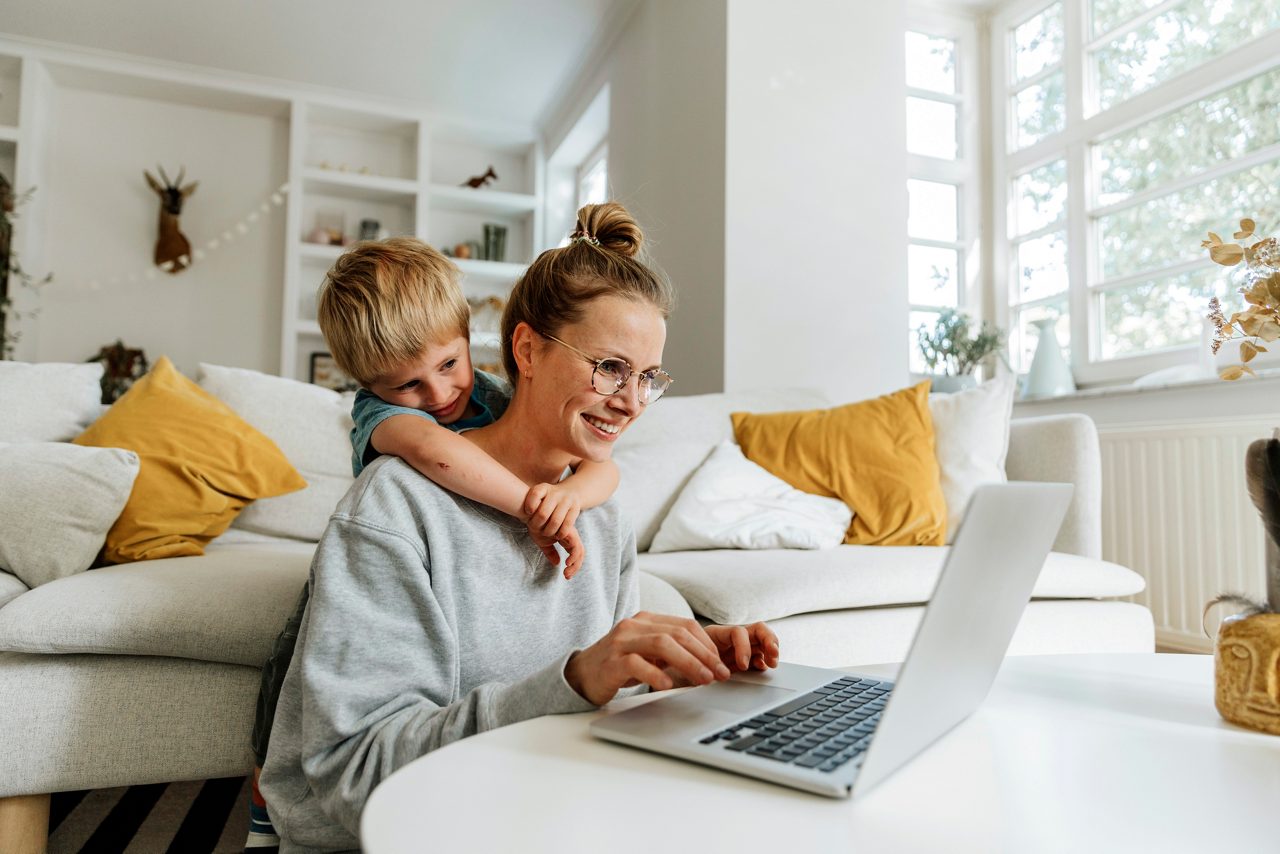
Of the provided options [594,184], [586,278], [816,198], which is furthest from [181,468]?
[594,184]

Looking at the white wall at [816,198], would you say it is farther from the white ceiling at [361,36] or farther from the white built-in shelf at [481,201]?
the white built-in shelf at [481,201]

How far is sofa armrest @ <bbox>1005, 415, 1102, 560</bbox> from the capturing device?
2152 millimetres

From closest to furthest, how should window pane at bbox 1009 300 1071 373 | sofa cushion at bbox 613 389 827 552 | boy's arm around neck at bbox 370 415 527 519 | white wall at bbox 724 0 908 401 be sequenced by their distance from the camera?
boy's arm around neck at bbox 370 415 527 519, sofa cushion at bbox 613 389 827 552, white wall at bbox 724 0 908 401, window pane at bbox 1009 300 1071 373

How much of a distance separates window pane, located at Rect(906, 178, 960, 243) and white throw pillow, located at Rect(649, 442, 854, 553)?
2.49 m

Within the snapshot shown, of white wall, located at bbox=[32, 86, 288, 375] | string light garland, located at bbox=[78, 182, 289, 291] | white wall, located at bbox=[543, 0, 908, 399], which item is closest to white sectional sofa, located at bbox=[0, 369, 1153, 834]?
white wall, located at bbox=[543, 0, 908, 399]

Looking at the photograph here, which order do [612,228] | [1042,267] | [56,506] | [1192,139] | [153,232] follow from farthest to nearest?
[153,232] → [1042,267] → [1192,139] → [56,506] → [612,228]

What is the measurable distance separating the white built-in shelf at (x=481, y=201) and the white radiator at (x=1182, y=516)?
385cm

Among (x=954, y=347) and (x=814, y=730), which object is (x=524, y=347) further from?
(x=954, y=347)

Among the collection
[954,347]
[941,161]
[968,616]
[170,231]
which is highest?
[941,161]

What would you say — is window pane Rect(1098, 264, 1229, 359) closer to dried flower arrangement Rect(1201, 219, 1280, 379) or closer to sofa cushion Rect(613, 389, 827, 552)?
sofa cushion Rect(613, 389, 827, 552)

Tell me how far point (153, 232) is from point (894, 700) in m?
5.76

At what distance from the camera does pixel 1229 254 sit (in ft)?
2.73

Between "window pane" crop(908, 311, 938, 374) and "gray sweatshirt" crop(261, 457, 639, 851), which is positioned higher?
"window pane" crop(908, 311, 938, 374)

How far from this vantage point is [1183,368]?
123 inches
